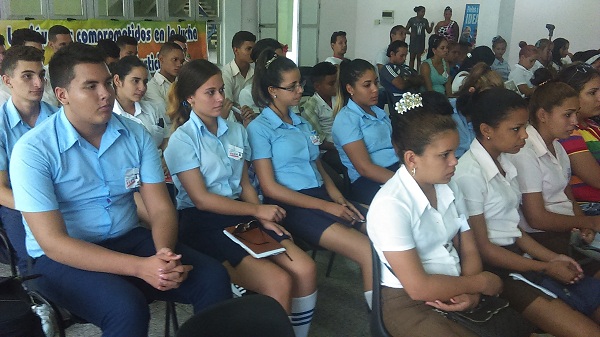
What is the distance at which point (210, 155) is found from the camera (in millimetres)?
2354

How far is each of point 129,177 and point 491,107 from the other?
147cm

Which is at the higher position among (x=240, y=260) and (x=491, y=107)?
(x=491, y=107)

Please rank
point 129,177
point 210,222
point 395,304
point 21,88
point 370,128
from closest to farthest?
point 395,304
point 129,177
point 210,222
point 21,88
point 370,128

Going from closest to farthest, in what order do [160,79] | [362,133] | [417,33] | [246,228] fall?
1. [246,228]
2. [362,133]
3. [160,79]
4. [417,33]

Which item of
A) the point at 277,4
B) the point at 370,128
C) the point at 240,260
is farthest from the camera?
the point at 277,4

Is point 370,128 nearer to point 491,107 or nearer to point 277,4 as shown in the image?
point 491,107

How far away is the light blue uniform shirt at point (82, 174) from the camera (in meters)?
1.71

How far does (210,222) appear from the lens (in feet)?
7.57

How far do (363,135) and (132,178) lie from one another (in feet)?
4.87

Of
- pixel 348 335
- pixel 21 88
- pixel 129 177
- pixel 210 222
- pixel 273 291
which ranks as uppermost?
pixel 21 88

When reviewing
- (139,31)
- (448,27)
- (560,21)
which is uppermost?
(560,21)

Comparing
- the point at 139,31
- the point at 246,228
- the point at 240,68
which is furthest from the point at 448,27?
the point at 246,228

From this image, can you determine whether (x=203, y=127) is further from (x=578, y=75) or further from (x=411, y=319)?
(x=578, y=75)

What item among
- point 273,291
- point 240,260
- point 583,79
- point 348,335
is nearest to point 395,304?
point 273,291
